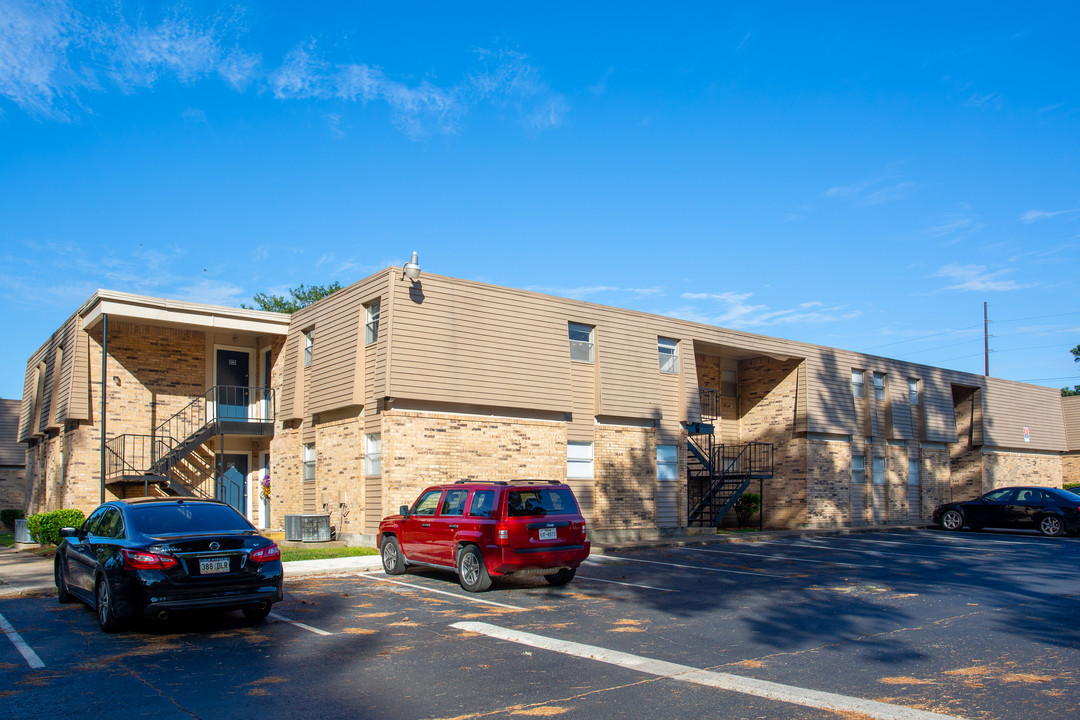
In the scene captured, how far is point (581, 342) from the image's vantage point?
72.7 feet

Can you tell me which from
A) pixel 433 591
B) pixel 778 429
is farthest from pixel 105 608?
pixel 778 429

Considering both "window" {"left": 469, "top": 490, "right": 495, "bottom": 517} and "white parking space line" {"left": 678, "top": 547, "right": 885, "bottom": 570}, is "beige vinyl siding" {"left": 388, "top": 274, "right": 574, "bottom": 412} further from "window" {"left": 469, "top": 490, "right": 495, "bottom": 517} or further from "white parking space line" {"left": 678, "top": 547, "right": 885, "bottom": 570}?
"window" {"left": 469, "top": 490, "right": 495, "bottom": 517}

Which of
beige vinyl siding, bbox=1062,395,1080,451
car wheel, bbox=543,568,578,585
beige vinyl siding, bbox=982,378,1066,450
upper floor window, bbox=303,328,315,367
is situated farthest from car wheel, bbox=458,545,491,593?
beige vinyl siding, bbox=1062,395,1080,451

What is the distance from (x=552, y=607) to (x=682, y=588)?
2.75 m

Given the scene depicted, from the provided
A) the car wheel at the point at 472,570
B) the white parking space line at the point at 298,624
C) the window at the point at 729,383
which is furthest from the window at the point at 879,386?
the white parking space line at the point at 298,624

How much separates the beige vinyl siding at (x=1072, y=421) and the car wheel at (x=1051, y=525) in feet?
82.3

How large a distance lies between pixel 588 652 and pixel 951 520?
71.8ft

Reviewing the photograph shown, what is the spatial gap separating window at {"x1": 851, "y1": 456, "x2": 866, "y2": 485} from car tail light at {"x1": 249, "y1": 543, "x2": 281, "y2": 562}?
23.4 metres

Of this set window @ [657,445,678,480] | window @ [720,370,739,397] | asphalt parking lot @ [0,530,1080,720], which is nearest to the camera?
asphalt parking lot @ [0,530,1080,720]

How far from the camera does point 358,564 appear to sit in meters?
15.5

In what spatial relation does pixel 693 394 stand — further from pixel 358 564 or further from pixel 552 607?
pixel 552 607

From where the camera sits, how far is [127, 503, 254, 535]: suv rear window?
9.45 metres

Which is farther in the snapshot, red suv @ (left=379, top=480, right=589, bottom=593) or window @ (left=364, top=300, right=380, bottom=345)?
window @ (left=364, top=300, right=380, bottom=345)

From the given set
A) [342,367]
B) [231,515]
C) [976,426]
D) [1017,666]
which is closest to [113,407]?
[342,367]
